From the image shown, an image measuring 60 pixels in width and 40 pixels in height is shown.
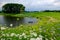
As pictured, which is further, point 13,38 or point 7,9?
point 7,9

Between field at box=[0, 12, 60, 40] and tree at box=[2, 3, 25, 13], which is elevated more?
field at box=[0, 12, 60, 40]

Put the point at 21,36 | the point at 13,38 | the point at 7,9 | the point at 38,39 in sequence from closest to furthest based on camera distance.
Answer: the point at 38,39, the point at 21,36, the point at 13,38, the point at 7,9

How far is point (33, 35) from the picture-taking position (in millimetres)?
9461

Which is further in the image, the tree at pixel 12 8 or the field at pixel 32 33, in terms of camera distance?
the tree at pixel 12 8

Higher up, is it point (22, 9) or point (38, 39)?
point (38, 39)

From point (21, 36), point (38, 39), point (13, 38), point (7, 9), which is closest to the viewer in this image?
point (38, 39)

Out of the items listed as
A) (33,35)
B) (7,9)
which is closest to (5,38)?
(33,35)

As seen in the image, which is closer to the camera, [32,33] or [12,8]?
[32,33]

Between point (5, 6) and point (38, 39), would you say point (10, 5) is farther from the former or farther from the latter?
point (38, 39)

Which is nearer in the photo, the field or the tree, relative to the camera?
the field

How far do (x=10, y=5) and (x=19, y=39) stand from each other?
439 feet

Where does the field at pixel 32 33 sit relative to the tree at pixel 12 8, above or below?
above

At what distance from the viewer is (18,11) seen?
5586 inches

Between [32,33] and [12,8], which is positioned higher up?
[32,33]
